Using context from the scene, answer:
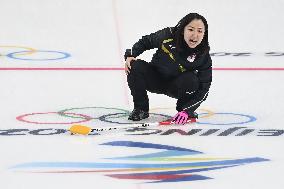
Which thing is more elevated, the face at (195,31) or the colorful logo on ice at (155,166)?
the face at (195,31)

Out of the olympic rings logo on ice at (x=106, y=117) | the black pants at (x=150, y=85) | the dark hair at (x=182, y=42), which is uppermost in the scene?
the dark hair at (x=182, y=42)

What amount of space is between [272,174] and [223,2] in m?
6.45

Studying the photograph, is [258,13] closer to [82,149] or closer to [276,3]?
[276,3]

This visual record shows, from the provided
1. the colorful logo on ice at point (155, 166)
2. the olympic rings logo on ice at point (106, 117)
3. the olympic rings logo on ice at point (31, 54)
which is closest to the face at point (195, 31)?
the olympic rings logo on ice at point (106, 117)

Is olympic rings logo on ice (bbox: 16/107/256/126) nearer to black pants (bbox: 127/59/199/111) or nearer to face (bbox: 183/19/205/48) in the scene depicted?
black pants (bbox: 127/59/199/111)

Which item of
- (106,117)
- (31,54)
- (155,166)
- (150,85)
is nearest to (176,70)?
(150,85)

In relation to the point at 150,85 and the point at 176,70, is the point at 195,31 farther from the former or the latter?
the point at 150,85

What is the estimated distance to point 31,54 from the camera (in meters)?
5.51

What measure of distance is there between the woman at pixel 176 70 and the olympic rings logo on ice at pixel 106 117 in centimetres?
8

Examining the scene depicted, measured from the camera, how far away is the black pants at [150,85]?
357 cm

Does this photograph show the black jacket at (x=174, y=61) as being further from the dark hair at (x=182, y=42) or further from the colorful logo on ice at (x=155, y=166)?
the colorful logo on ice at (x=155, y=166)

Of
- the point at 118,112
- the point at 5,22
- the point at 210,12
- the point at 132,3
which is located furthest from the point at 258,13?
the point at 118,112

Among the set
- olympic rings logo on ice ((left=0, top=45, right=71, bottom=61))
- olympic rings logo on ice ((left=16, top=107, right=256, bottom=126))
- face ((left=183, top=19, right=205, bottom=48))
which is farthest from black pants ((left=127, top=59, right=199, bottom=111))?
olympic rings logo on ice ((left=0, top=45, right=71, bottom=61))

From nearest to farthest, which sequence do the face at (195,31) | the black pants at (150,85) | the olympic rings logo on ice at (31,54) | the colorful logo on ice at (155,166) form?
the colorful logo on ice at (155,166) → the face at (195,31) → the black pants at (150,85) → the olympic rings logo on ice at (31,54)
